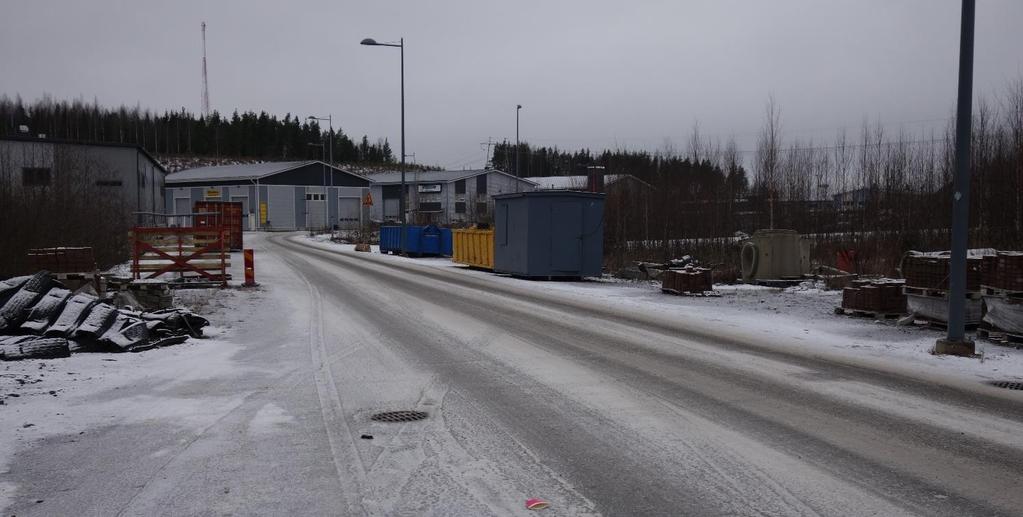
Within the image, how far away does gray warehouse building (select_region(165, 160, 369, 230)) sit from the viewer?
84.0 meters

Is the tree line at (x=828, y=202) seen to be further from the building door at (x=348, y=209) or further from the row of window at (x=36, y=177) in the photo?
the building door at (x=348, y=209)

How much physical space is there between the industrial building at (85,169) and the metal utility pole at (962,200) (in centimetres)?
2257

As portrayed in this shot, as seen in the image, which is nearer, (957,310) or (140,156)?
(957,310)

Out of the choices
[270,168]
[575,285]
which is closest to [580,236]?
[575,285]

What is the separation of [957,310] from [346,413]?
7.93 metres

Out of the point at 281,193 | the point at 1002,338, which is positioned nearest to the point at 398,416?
the point at 1002,338

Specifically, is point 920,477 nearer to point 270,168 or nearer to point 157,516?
point 157,516

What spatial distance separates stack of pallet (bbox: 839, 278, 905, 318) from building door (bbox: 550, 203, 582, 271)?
10.0 meters

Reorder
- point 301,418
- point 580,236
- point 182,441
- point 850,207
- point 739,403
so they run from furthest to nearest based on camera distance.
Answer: point 850,207
point 580,236
point 739,403
point 301,418
point 182,441

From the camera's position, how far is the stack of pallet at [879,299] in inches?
518

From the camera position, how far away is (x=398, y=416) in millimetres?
6523

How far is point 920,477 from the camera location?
489 centimetres

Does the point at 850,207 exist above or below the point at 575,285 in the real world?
above

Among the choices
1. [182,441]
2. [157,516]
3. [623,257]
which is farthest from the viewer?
[623,257]
